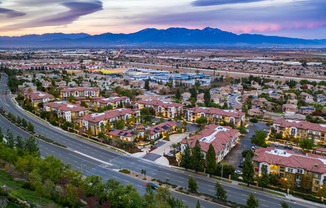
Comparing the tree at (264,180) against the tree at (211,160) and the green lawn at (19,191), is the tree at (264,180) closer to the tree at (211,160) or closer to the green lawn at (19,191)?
the tree at (211,160)

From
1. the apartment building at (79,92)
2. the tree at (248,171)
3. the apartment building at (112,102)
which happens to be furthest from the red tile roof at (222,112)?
the apartment building at (79,92)

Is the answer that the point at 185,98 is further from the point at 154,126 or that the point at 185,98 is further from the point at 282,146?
the point at 282,146

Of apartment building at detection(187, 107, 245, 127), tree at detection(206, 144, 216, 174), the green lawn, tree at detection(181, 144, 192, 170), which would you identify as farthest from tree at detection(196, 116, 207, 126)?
the green lawn

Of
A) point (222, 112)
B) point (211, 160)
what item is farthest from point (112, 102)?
point (211, 160)

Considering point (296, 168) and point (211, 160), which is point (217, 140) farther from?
point (296, 168)

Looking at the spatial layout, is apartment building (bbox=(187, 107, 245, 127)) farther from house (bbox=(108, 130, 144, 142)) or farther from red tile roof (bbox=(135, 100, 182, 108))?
house (bbox=(108, 130, 144, 142))
